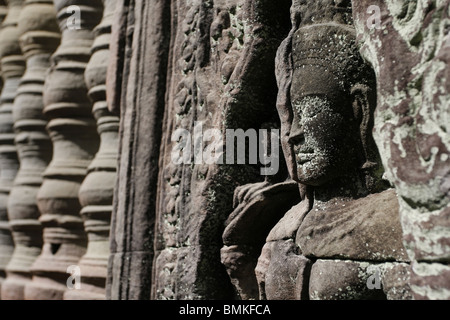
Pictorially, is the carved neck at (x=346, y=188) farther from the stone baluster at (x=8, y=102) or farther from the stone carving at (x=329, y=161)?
the stone baluster at (x=8, y=102)

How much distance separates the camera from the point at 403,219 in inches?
43.5

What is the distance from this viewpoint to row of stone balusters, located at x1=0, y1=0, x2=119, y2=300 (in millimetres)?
3297

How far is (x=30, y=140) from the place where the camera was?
13.1ft

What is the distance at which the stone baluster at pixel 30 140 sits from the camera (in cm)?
388

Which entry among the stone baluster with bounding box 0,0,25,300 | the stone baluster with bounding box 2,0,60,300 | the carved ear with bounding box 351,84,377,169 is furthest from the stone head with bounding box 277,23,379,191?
the stone baluster with bounding box 0,0,25,300

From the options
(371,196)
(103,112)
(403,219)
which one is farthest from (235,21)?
(103,112)

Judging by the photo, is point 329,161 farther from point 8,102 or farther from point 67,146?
point 8,102

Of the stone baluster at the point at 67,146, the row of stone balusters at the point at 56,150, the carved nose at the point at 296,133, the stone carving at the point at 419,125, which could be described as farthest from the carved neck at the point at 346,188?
the stone baluster at the point at 67,146

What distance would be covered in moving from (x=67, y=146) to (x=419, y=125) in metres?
2.86

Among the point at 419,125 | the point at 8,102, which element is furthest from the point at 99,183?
the point at 419,125

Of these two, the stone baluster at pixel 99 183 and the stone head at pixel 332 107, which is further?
the stone baluster at pixel 99 183

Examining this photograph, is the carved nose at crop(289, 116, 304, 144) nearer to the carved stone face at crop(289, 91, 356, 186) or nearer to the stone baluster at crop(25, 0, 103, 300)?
the carved stone face at crop(289, 91, 356, 186)

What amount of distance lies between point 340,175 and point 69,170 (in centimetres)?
234

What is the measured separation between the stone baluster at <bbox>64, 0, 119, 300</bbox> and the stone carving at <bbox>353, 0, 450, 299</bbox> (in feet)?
7.20
